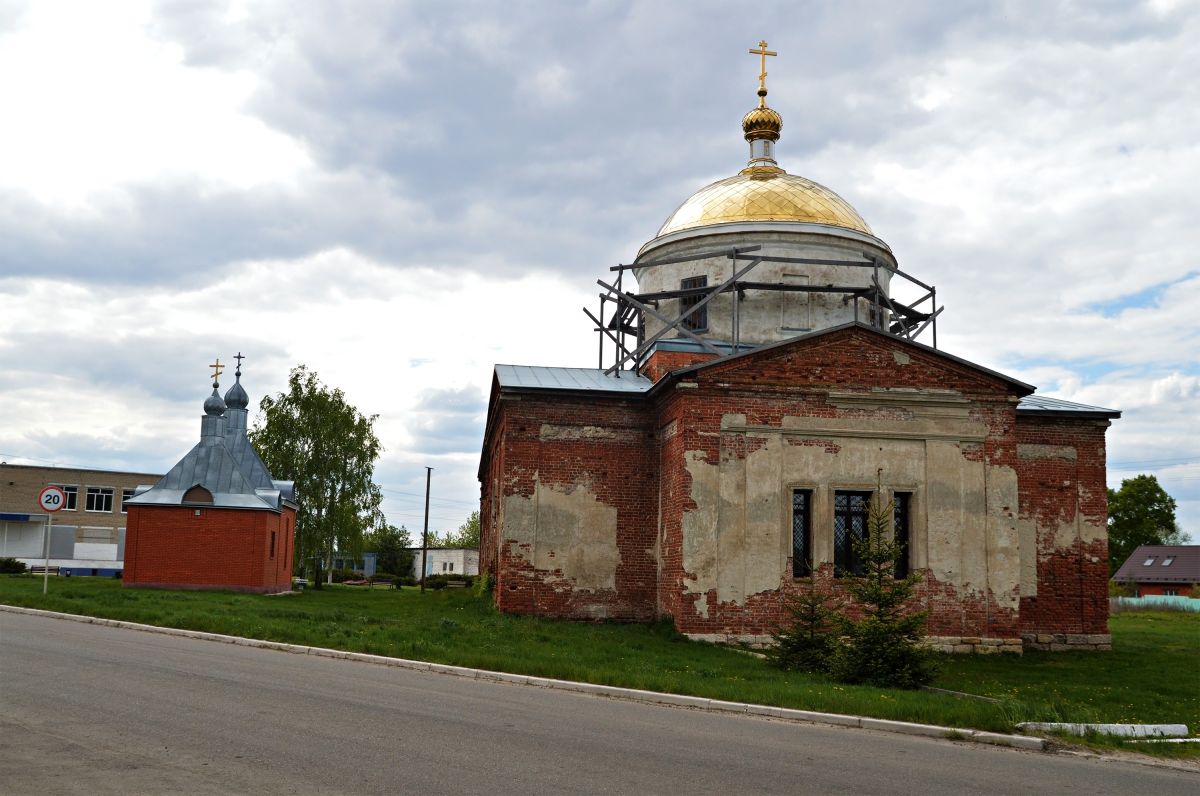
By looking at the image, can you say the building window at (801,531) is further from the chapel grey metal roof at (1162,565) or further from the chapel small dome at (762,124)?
the chapel grey metal roof at (1162,565)

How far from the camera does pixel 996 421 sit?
20.8m

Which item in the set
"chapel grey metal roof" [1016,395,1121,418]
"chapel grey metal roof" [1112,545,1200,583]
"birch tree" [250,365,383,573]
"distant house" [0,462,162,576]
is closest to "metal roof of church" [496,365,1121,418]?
"chapel grey metal roof" [1016,395,1121,418]

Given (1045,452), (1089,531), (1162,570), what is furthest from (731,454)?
(1162,570)

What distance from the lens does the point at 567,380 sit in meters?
23.3

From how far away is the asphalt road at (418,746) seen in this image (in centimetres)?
723

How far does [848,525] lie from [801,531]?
3.08 ft

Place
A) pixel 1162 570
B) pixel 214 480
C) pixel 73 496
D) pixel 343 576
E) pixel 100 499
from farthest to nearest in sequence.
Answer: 1. pixel 1162 570
2. pixel 100 499
3. pixel 73 496
4. pixel 343 576
5. pixel 214 480

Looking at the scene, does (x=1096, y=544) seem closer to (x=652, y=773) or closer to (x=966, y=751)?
(x=966, y=751)

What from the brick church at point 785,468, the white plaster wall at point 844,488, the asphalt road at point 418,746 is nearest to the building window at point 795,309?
the brick church at point 785,468

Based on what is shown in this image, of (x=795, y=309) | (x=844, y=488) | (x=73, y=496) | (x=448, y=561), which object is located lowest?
(x=448, y=561)

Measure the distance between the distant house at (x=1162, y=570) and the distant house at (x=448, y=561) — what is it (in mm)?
43524

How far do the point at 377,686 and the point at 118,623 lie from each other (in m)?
8.34

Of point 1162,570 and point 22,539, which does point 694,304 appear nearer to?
point 22,539

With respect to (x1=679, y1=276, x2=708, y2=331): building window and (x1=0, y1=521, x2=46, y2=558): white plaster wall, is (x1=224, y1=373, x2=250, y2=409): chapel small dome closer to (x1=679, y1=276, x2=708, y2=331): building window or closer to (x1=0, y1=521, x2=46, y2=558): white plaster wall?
(x1=679, y1=276, x2=708, y2=331): building window
